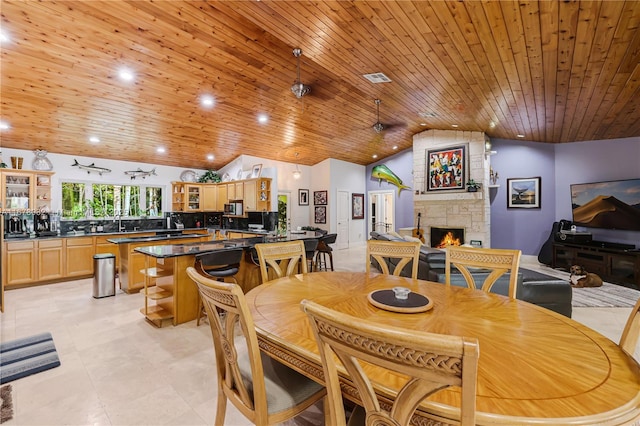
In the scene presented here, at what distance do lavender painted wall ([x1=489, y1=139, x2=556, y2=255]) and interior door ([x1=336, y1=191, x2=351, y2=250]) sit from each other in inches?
160

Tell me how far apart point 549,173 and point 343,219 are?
5391 millimetres

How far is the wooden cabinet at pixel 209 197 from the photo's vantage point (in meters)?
7.54

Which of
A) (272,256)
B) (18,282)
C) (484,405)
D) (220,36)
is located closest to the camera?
(484,405)

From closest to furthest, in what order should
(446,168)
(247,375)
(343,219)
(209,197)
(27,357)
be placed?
1. (247,375)
2. (27,357)
3. (446,168)
4. (209,197)
5. (343,219)

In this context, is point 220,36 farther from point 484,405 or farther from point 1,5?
point 484,405

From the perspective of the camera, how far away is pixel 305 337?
1228 mm

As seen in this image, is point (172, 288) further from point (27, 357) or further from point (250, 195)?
point (250, 195)

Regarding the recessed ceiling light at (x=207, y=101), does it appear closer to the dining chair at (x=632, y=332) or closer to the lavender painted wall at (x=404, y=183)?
the dining chair at (x=632, y=332)

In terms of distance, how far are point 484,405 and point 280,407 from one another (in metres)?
0.86

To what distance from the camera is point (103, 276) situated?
4.38 m

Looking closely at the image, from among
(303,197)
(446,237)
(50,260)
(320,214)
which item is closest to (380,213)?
(320,214)

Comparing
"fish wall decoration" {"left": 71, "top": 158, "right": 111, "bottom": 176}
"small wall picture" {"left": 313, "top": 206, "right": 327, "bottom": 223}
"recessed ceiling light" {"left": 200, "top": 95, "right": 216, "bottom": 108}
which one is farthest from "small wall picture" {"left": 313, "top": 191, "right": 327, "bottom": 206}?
"fish wall decoration" {"left": 71, "top": 158, "right": 111, "bottom": 176}

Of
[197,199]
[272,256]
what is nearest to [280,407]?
[272,256]

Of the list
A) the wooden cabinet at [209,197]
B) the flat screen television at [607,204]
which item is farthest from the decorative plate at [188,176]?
the flat screen television at [607,204]
